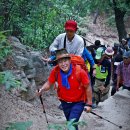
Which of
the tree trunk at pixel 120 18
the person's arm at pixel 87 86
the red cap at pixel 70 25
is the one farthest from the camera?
the tree trunk at pixel 120 18

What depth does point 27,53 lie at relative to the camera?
343 inches

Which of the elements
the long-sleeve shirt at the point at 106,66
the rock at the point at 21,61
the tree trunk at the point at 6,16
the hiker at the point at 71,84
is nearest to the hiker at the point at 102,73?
the long-sleeve shirt at the point at 106,66

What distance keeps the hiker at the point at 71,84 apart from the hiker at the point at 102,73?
3373 mm

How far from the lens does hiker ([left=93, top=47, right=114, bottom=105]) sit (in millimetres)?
8383

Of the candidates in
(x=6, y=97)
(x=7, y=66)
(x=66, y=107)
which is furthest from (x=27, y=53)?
(x=66, y=107)

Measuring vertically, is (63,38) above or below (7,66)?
above

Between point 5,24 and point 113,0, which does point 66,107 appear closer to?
point 5,24

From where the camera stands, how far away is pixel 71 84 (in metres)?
4.85

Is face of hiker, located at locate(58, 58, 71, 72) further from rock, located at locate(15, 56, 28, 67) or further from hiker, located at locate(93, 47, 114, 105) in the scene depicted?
hiker, located at locate(93, 47, 114, 105)

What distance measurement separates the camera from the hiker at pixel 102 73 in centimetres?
838

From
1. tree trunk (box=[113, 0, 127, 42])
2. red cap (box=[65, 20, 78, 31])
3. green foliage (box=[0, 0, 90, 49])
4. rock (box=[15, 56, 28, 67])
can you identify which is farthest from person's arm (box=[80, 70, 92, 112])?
tree trunk (box=[113, 0, 127, 42])

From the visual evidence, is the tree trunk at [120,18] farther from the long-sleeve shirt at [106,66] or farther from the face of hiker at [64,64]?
the face of hiker at [64,64]

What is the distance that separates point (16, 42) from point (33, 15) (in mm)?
1157

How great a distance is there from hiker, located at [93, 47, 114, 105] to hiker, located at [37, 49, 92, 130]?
3.37m
